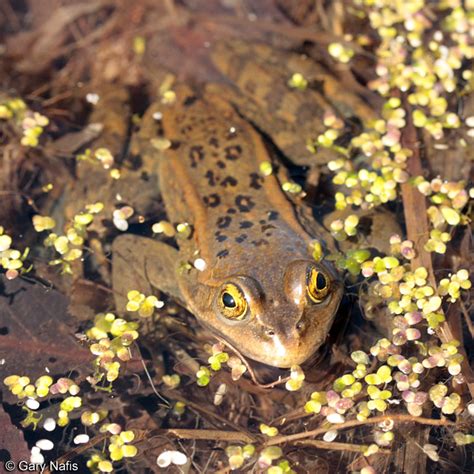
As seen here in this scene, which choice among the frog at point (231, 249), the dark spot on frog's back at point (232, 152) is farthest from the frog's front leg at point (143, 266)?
the dark spot on frog's back at point (232, 152)

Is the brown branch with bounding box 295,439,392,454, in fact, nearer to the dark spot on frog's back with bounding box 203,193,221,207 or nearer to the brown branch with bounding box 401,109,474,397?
the brown branch with bounding box 401,109,474,397

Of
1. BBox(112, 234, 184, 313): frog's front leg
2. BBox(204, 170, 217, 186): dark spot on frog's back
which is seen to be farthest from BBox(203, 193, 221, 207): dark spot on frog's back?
BBox(112, 234, 184, 313): frog's front leg

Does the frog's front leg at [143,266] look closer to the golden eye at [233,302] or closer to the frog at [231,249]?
the frog at [231,249]

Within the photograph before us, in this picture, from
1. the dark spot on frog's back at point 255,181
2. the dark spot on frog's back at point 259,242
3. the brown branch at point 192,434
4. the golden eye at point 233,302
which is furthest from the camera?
the dark spot on frog's back at point 255,181

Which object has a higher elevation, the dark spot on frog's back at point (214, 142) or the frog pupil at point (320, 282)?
the dark spot on frog's back at point (214, 142)

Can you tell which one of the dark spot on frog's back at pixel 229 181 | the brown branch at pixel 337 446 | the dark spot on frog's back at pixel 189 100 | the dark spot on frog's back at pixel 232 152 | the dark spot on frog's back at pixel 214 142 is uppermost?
the dark spot on frog's back at pixel 189 100

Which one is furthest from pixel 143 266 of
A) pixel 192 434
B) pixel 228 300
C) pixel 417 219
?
pixel 417 219

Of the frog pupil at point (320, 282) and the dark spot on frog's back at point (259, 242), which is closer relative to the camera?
the frog pupil at point (320, 282)

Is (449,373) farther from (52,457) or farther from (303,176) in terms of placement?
(52,457)
